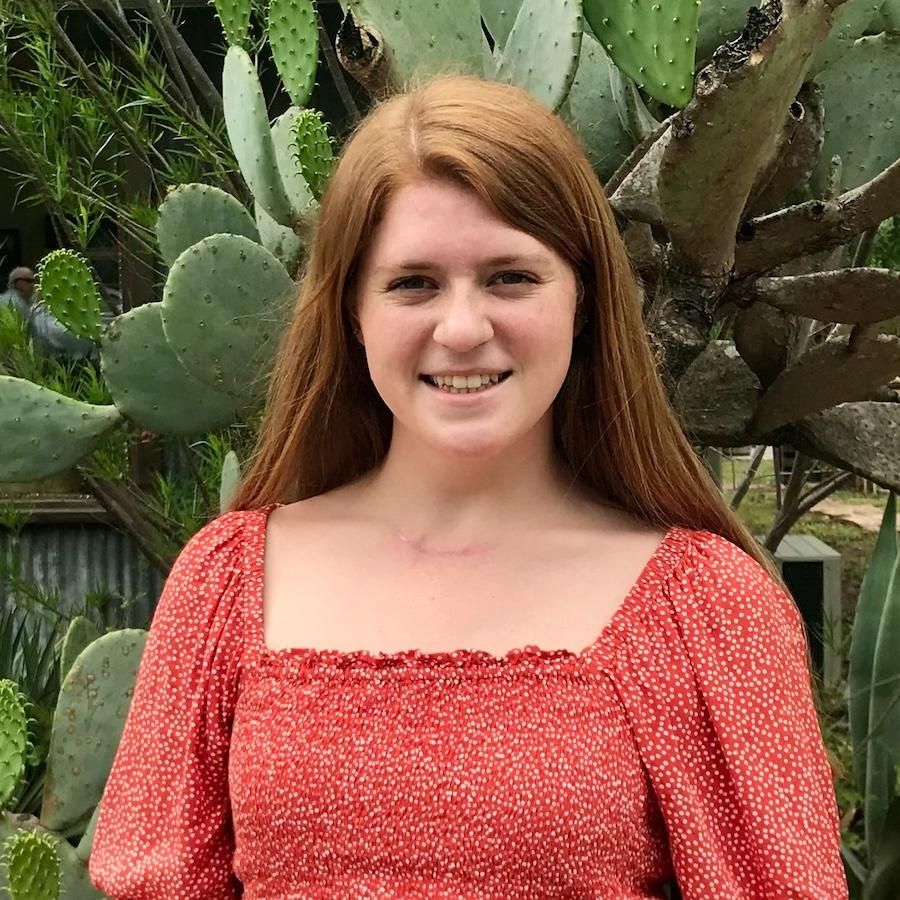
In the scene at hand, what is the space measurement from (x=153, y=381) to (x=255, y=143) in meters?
0.43

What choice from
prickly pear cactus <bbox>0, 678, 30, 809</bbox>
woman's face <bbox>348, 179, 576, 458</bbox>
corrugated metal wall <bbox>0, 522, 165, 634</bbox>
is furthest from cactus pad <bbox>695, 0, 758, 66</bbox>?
corrugated metal wall <bbox>0, 522, 165, 634</bbox>

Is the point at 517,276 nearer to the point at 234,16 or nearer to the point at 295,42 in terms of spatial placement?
the point at 295,42

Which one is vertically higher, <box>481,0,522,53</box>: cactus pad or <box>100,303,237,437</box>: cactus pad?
<box>481,0,522,53</box>: cactus pad

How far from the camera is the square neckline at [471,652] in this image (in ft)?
3.06

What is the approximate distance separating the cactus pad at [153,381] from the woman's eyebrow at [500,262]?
775 millimetres

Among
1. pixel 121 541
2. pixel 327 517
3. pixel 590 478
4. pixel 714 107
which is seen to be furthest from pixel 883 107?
pixel 121 541

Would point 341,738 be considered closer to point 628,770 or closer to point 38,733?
point 628,770

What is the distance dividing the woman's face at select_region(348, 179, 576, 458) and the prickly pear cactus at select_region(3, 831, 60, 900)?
2.89 ft

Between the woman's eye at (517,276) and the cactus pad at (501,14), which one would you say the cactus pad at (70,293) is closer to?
the cactus pad at (501,14)

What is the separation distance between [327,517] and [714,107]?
581 millimetres

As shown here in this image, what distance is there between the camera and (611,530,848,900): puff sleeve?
902mm

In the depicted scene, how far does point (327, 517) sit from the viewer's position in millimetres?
1107

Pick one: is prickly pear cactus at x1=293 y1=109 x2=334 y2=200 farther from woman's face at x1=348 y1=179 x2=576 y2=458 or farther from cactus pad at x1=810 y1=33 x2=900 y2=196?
cactus pad at x1=810 y1=33 x2=900 y2=196

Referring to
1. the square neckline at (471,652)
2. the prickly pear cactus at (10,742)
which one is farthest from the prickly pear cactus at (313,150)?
the prickly pear cactus at (10,742)
